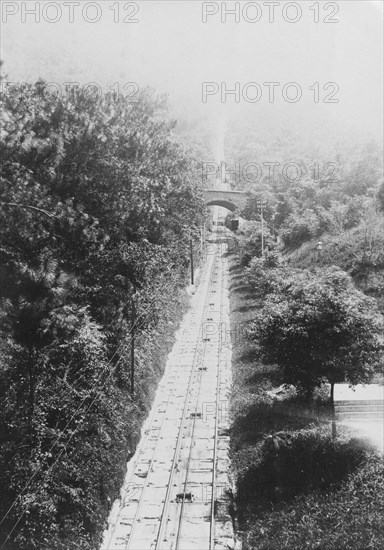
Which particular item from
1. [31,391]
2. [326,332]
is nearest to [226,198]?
[326,332]

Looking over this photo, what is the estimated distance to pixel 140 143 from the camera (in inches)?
952

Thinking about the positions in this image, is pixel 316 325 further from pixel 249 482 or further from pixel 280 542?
pixel 280 542

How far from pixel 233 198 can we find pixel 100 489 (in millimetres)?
67685

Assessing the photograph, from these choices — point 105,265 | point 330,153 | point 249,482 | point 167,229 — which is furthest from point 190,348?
point 330,153

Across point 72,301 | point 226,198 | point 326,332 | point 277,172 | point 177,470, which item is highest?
point 277,172

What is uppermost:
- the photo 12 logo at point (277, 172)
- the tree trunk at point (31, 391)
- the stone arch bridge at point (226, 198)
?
the photo 12 logo at point (277, 172)

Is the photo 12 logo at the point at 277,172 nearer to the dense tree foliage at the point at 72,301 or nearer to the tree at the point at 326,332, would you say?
the dense tree foliage at the point at 72,301

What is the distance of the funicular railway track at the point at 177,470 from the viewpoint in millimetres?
14109

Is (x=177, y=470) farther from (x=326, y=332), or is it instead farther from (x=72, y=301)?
(x=72, y=301)

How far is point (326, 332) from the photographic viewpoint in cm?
1680

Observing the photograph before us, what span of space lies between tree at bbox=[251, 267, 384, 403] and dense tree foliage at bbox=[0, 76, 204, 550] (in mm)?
6430

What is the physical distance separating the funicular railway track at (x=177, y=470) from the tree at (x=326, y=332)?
4680 mm

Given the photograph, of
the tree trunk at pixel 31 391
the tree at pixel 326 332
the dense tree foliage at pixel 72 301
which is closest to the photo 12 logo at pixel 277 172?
the dense tree foliage at pixel 72 301

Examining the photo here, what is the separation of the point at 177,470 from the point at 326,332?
7.05 m
